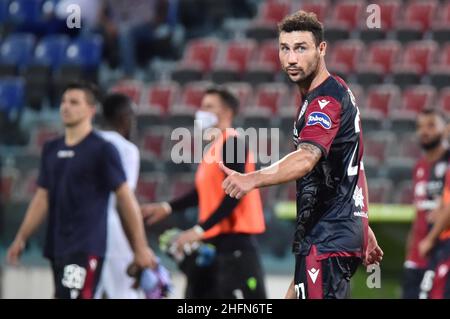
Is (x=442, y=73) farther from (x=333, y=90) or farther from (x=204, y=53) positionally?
(x=333, y=90)

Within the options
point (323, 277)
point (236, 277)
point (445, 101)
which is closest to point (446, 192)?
point (236, 277)

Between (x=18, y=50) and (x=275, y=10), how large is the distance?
14.1ft

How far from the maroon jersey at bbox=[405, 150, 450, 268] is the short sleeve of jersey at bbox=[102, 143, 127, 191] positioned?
3.02m

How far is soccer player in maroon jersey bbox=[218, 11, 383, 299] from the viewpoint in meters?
5.45

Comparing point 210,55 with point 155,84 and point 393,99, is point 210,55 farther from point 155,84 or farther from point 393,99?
point 393,99

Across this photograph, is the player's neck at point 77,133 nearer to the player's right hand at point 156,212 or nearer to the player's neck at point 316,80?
the player's right hand at point 156,212

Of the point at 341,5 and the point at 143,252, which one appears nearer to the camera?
the point at 143,252

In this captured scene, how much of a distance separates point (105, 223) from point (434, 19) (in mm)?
11496

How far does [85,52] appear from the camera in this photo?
17906 millimetres

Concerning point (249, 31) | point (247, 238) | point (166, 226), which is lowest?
point (166, 226)

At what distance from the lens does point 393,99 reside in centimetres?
1639

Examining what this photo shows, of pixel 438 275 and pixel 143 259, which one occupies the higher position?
pixel 143 259

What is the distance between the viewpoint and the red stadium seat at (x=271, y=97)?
16.7 metres
